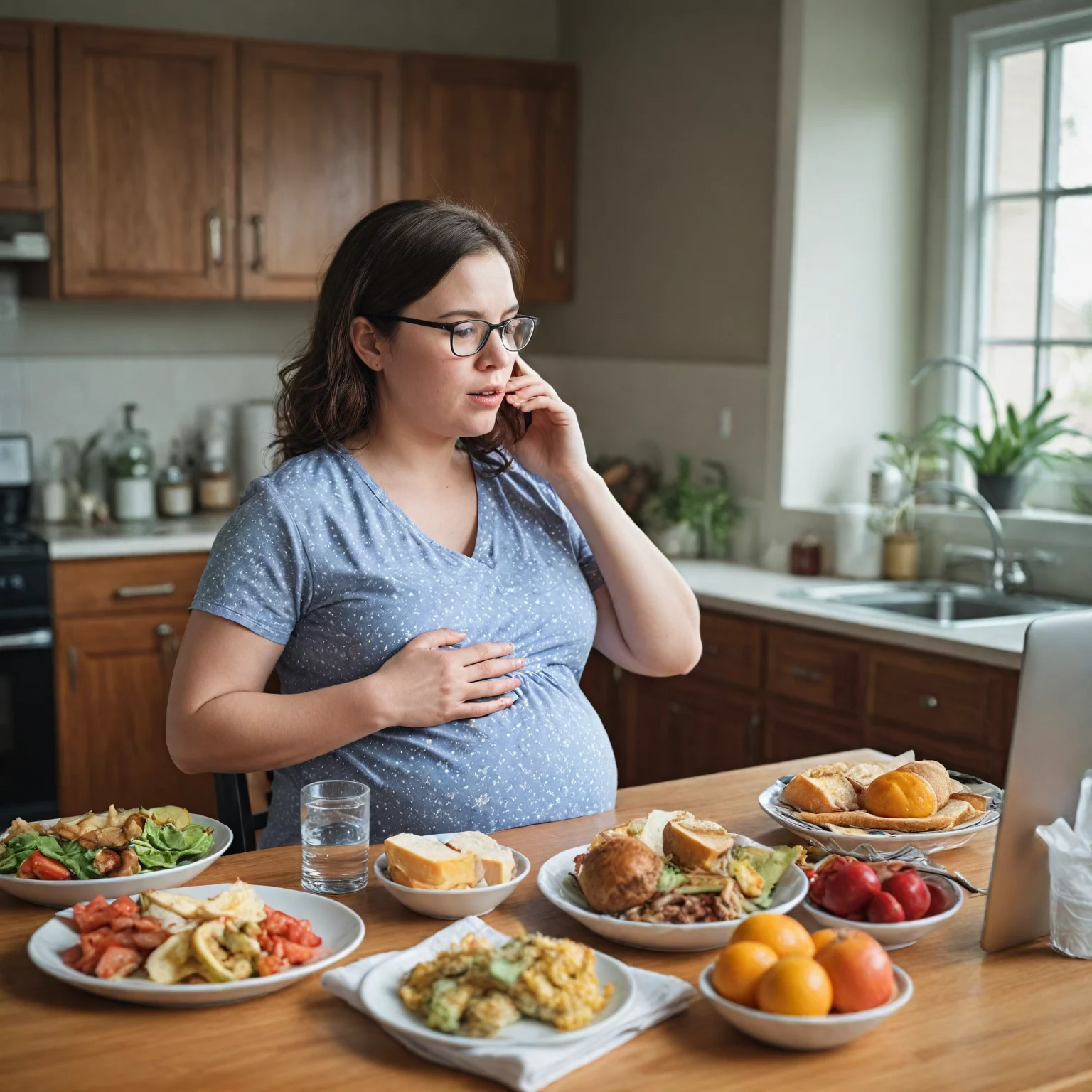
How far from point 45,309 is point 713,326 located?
204 cm

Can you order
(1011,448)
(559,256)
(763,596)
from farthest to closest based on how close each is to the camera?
(559,256) < (1011,448) < (763,596)

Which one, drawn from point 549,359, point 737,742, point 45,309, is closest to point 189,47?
point 45,309

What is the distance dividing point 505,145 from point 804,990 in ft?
12.8

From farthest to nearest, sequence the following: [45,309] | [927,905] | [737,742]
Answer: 1. [45,309]
2. [737,742]
3. [927,905]

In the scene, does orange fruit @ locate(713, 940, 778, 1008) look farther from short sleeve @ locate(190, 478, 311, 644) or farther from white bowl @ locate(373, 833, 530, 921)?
short sleeve @ locate(190, 478, 311, 644)

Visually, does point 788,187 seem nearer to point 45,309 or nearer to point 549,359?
point 549,359

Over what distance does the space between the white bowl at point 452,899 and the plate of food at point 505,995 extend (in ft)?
0.52

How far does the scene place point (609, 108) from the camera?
4625 millimetres

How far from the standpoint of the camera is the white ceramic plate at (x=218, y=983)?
1.19 metres

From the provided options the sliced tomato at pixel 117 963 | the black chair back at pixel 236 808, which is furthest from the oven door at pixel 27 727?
the sliced tomato at pixel 117 963

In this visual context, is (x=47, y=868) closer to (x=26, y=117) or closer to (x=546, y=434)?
(x=546, y=434)

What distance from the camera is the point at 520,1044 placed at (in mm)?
1103

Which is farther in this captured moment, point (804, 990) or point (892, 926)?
point (892, 926)

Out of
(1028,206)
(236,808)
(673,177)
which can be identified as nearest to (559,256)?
(673,177)
